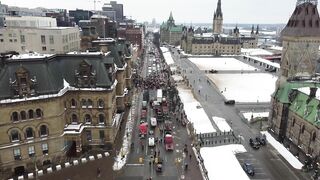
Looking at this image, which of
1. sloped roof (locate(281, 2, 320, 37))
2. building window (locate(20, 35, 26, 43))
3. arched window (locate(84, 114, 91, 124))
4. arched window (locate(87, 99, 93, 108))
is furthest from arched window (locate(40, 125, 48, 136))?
sloped roof (locate(281, 2, 320, 37))

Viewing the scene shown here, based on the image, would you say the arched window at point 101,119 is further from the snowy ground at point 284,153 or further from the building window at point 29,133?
the snowy ground at point 284,153

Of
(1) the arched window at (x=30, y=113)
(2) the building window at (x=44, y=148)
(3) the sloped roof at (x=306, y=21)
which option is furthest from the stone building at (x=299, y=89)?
(1) the arched window at (x=30, y=113)

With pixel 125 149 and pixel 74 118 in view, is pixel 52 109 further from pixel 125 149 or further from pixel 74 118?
pixel 125 149

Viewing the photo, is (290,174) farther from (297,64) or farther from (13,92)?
(13,92)

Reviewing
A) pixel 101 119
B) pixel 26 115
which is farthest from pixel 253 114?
pixel 26 115

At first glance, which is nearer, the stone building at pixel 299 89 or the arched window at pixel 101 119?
the stone building at pixel 299 89
